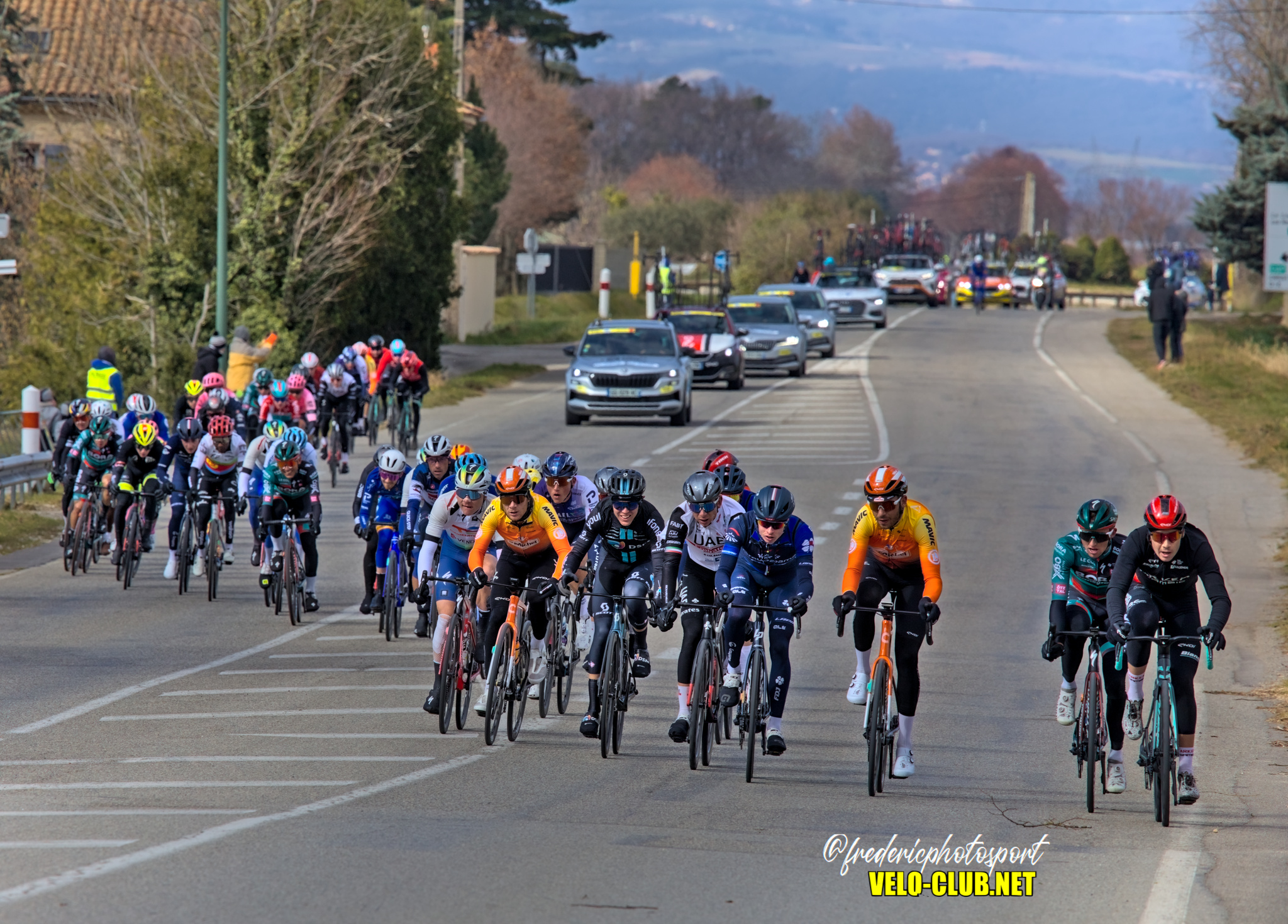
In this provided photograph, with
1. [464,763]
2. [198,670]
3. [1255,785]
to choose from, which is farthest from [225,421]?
[1255,785]

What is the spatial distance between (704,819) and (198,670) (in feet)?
18.4

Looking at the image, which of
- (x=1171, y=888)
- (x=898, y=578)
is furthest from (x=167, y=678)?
(x=1171, y=888)

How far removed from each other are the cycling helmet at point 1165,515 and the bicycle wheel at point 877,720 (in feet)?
5.31

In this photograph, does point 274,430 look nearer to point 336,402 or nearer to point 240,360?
point 336,402

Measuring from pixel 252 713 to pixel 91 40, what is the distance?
4416cm

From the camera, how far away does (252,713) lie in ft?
39.2

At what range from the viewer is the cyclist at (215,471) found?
17.0 metres

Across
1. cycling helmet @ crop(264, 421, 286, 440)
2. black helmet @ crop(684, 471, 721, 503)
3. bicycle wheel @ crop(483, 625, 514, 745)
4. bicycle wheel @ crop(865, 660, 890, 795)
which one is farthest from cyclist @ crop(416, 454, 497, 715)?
cycling helmet @ crop(264, 421, 286, 440)

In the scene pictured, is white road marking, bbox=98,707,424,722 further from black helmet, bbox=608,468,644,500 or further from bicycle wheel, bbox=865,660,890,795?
bicycle wheel, bbox=865,660,890,795

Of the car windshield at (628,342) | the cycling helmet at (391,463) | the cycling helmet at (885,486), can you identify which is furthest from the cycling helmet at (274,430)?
the car windshield at (628,342)

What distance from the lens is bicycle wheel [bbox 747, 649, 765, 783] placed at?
33.6 feet

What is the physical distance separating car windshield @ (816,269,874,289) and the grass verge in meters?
18.3

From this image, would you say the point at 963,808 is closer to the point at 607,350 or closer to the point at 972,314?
the point at 607,350

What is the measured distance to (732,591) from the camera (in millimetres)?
10766
